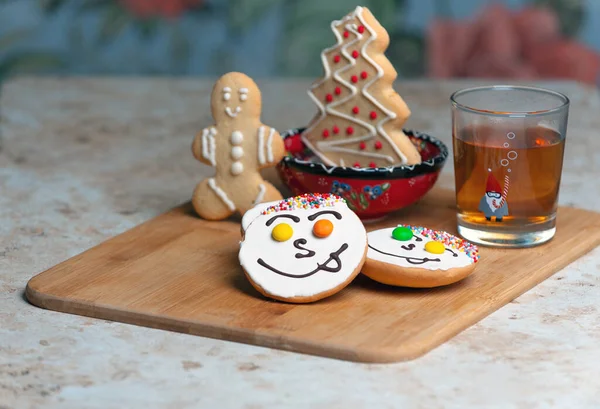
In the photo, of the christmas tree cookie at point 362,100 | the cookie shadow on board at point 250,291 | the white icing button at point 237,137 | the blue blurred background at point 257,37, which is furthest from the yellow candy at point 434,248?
the blue blurred background at point 257,37

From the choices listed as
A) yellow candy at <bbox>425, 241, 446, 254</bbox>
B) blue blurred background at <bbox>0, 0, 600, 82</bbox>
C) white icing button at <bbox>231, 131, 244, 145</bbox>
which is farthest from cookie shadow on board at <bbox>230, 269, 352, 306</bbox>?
blue blurred background at <bbox>0, 0, 600, 82</bbox>

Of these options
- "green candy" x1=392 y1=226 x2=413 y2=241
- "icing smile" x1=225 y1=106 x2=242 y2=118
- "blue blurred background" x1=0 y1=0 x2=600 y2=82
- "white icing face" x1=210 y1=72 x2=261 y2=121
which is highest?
"white icing face" x1=210 y1=72 x2=261 y2=121

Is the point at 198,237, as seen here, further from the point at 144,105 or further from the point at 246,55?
the point at 246,55

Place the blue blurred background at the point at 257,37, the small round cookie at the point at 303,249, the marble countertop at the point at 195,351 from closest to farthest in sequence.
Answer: the marble countertop at the point at 195,351
the small round cookie at the point at 303,249
the blue blurred background at the point at 257,37

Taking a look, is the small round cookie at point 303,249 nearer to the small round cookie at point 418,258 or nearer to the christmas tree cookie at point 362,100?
the small round cookie at point 418,258

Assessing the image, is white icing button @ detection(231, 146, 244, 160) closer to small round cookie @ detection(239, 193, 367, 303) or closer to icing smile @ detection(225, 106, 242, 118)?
icing smile @ detection(225, 106, 242, 118)

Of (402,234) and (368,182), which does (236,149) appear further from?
(402,234)
